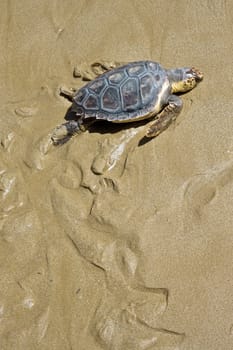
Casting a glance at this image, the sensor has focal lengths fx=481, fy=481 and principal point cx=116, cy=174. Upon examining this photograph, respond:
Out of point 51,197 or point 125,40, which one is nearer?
point 51,197

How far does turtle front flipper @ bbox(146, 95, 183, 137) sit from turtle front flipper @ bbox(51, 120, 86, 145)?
0.58 m

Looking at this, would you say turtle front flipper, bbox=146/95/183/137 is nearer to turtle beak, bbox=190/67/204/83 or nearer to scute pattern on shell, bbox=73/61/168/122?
scute pattern on shell, bbox=73/61/168/122

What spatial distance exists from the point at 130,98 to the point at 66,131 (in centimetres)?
57

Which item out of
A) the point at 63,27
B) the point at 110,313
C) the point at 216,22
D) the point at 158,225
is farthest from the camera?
the point at 63,27

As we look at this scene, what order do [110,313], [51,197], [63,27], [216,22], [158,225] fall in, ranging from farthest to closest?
[63,27] < [216,22] < [51,197] < [158,225] < [110,313]

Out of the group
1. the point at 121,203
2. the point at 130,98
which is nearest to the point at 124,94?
the point at 130,98

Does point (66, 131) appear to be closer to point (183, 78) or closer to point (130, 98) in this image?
point (130, 98)

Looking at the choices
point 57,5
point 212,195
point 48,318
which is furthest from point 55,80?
point 48,318

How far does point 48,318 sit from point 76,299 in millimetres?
215

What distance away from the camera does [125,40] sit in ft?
14.1

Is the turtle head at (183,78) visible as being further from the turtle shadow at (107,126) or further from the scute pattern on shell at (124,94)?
the turtle shadow at (107,126)

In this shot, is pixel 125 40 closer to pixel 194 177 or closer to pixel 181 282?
pixel 194 177

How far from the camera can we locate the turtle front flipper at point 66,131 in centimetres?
377

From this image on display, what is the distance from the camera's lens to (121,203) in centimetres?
339
